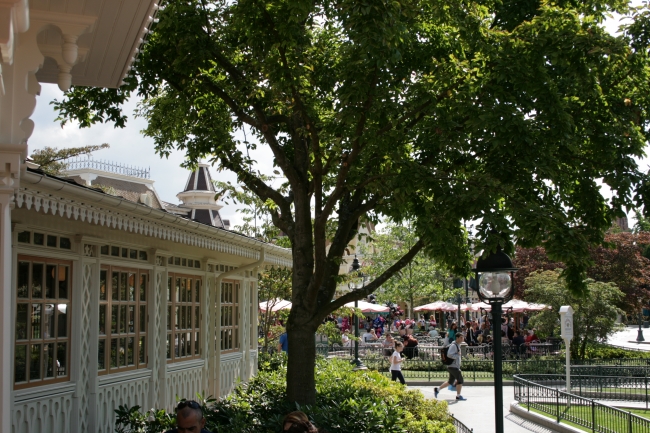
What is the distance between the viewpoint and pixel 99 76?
7.05 meters

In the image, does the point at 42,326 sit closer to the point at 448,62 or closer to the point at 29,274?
the point at 29,274

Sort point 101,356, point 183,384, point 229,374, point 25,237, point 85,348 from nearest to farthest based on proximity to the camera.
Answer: point 25,237
point 85,348
point 101,356
point 183,384
point 229,374

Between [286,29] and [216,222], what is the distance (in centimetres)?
1533

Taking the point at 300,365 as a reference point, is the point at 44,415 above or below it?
below

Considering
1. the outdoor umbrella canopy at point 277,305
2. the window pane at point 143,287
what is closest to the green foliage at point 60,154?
the outdoor umbrella canopy at point 277,305

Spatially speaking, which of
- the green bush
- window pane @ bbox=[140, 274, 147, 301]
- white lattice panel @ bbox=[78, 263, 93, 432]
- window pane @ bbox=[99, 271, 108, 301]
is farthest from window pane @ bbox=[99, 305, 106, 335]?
window pane @ bbox=[140, 274, 147, 301]

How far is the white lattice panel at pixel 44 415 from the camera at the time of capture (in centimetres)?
819

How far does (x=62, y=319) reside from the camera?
369 inches

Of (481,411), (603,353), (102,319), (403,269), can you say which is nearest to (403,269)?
(403,269)

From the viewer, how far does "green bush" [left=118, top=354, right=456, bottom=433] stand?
985cm

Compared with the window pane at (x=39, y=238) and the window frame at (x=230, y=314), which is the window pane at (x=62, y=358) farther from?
the window frame at (x=230, y=314)

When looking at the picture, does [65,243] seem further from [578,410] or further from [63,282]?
[578,410]

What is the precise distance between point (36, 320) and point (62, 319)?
0.58m

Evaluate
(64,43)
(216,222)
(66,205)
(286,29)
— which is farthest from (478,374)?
(64,43)
